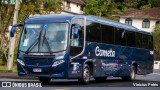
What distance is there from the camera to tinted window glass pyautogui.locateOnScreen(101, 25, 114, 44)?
2426 centimetres

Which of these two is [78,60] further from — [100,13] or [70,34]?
[100,13]

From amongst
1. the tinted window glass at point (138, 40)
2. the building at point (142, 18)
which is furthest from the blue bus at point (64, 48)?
the building at point (142, 18)

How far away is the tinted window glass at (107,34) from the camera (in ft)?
79.6

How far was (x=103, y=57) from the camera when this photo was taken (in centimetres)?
2425

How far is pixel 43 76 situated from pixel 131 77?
9.09m

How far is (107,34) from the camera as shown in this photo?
24.8 meters

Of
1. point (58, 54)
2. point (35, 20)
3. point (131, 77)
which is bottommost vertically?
point (131, 77)

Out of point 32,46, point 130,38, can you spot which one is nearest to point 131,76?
point 130,38

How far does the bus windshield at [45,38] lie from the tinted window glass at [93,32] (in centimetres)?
176

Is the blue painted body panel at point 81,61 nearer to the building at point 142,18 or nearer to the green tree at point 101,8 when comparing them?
the green tree at point 101,8

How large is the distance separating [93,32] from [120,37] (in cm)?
390

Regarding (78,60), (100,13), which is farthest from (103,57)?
(100,13)

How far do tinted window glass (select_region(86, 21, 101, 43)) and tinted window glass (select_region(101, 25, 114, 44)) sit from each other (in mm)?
548

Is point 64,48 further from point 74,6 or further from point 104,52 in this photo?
point 74,6
